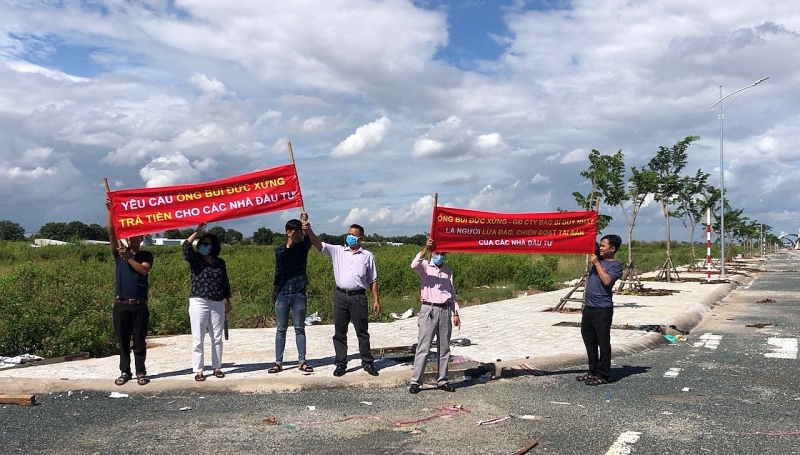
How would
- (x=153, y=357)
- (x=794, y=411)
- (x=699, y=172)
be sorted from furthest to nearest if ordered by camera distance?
1. (x=699, y=172)
2. (x=153, y=357)
3. (x=794, y=411)

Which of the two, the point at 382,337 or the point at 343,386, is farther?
the point at 382,337

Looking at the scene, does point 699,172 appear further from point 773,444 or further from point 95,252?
point 95,252

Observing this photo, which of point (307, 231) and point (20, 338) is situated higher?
point (307, 231)

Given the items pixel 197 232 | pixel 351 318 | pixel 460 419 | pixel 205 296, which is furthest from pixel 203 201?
pixel 460 419

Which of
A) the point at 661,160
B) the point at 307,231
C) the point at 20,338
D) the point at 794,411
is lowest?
the point at 794,411

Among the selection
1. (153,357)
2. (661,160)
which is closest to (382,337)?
(153,357)

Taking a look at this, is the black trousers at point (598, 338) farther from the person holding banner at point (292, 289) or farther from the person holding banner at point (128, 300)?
the person holding banner at point (128, 300)

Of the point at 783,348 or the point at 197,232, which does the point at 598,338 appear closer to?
the point at 783,348

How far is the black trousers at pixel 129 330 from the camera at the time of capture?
750cm

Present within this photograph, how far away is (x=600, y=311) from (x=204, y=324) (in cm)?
465

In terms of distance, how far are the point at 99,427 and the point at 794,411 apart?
256 inches

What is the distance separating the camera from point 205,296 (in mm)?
7664

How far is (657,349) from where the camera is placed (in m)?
10.6

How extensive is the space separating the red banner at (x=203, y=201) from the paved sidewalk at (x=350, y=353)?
1795 millimetres
